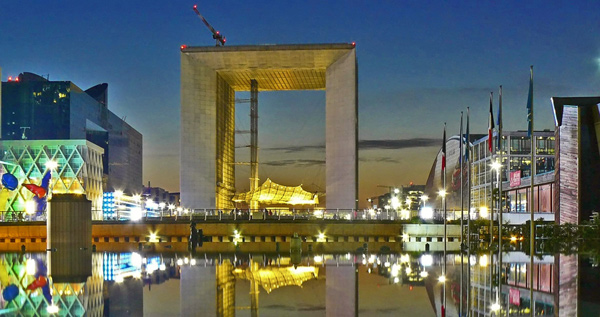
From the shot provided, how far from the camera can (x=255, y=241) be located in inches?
2813

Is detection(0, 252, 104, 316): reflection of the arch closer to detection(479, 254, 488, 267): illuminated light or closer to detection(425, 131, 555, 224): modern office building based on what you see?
detection(479, 254, 488, 267): illuminated light

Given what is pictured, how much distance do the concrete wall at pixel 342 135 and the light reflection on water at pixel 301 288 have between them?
60.8 meters

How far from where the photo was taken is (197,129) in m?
105

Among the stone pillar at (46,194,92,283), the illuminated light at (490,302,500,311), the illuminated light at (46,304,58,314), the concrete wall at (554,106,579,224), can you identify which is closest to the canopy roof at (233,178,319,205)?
the concrete wall at (554,106,579,224)

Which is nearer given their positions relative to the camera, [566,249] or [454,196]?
[566,249]

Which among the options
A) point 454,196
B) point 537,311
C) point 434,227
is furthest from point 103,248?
point 454,196

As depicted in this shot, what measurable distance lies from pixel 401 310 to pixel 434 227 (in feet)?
164

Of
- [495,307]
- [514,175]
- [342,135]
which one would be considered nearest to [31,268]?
[495,307]

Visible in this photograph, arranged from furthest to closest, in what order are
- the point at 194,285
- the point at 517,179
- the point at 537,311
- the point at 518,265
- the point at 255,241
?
the point at 517,179, the point at 255,241, the point at 518,265, the point at 194,285, the point at 537,311

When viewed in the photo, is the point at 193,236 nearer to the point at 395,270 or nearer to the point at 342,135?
the point at 395,270

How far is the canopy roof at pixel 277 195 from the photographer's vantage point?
10994 cm

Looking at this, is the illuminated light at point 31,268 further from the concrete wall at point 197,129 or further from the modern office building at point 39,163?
the modern office building at point 39,163

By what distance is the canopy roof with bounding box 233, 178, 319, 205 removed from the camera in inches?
4328

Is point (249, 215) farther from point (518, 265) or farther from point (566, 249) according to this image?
point (518, 265)
